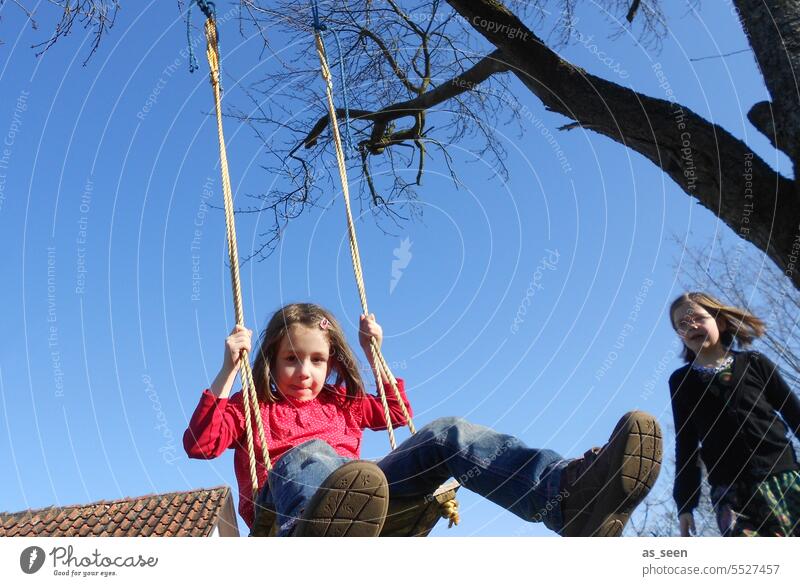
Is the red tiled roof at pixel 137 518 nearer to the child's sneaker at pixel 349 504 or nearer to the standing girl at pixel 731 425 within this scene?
the standing girl at pixel 731 425

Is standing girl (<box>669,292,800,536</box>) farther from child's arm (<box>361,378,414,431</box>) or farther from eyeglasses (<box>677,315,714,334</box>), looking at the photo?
child's arm (<box>361,378,414,431</box>)

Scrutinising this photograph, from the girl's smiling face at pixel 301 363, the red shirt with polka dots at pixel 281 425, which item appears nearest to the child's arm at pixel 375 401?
the red shirt with polka dots at pixel 281 425

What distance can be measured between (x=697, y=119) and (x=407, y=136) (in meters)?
2.52

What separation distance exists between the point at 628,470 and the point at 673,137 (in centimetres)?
203

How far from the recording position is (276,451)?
3246 mm

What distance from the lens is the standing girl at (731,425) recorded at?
9.61 ft

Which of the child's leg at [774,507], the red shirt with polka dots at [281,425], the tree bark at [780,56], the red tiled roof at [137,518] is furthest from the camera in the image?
the red tiled roof at [137,518]

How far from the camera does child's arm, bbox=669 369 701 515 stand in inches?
124

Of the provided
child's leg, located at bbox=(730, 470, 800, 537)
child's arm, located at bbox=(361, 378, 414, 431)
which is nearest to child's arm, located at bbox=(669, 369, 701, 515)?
child's leg, located at bbox=(730, 470, 800, 537)

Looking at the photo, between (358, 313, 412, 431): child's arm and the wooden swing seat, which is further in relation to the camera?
(358, 313, 412, 431): child's arm
